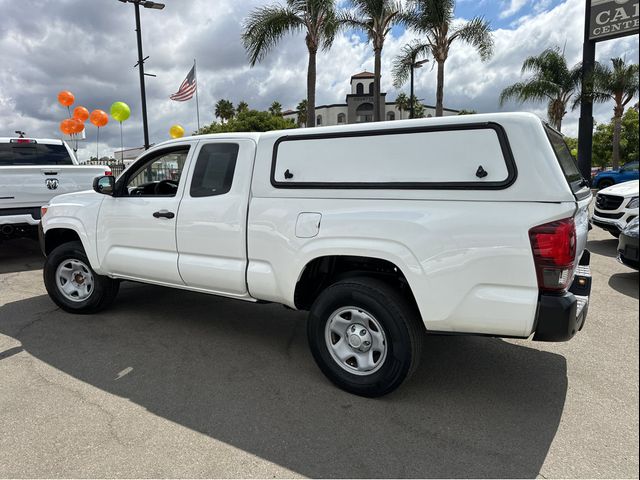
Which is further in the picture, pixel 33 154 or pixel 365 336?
pixel 33 154

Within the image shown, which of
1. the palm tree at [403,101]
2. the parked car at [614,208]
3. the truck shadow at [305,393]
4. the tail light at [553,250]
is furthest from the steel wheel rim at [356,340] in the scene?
the palm tree at [403,101]

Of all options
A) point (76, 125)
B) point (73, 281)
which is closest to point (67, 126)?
point (76, 125)

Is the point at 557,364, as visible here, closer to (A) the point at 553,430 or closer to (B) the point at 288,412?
(A) the point at 553,430

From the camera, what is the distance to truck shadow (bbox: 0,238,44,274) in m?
7.63

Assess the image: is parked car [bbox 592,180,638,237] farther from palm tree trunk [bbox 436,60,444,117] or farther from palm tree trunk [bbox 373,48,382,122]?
palm tree trunk [bbox 436,60,444,117]

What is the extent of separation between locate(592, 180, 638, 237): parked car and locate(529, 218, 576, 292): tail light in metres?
6.14

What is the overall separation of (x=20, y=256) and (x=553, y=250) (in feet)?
30.5

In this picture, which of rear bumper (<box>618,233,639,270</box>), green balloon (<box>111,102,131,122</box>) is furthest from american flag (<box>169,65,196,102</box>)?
rear bumper (<box>618,233,639,270</box>)

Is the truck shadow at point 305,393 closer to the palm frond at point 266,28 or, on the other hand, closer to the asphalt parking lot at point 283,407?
the asphalt parking lot at point 283,407

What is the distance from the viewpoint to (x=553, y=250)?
2545 mm

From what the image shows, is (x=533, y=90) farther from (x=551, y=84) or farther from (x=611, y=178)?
(x=611, y=178)

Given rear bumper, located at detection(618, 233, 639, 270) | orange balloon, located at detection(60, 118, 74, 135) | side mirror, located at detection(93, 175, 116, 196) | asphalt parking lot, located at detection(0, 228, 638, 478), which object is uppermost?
orange balloon, located at detection(60, 118, 74, 135)

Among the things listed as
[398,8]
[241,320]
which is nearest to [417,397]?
[241,320]

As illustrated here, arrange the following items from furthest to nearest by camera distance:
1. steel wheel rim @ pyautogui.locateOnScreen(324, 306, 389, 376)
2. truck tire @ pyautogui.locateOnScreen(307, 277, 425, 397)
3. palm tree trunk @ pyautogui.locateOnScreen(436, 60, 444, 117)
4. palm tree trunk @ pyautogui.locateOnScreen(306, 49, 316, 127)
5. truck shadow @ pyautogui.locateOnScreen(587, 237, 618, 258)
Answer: palm tree trunk @ pyautogui.locateOnScreen(436, 60, 444, 117)
palm tree trunk @ pyautogui.locateOnScreen(306, 49, 316, 127)
truck shadow @ pyautogui.locateOnScreen(587, 237, 618, 258)
steel wheel rim @ pyautogui.locateOnScreen(324, 306, 389, 376)
truck tire @ pyautogui.locateOnScreen(307, 277, 425, 397)
